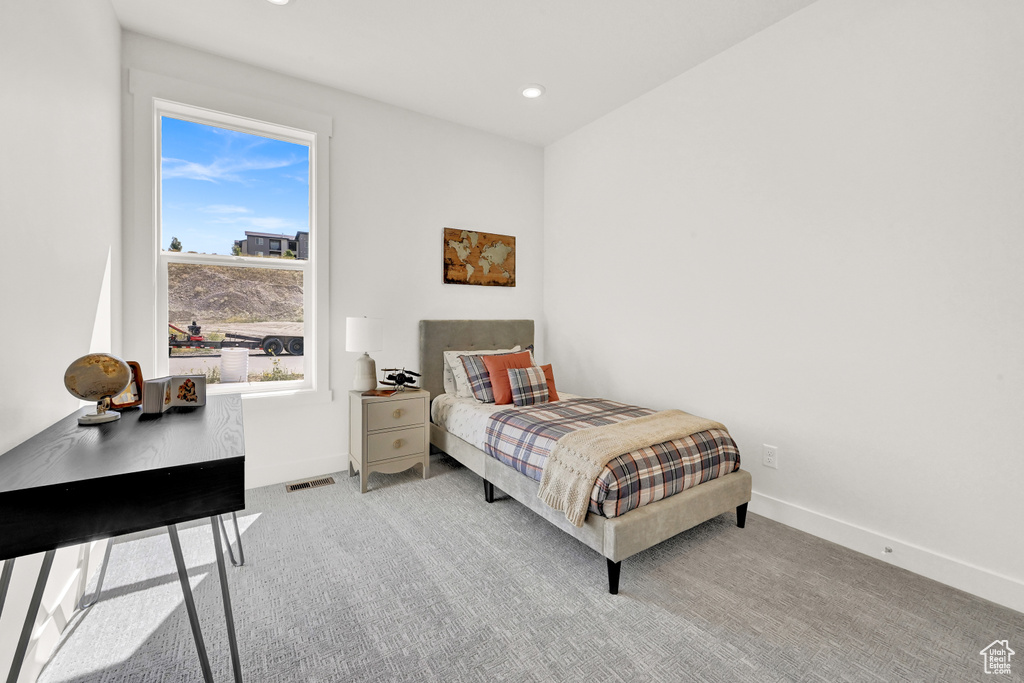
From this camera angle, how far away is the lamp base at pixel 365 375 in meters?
3.20

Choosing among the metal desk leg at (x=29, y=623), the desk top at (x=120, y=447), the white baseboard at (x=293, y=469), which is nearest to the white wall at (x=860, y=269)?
the white baseboard at (x=293, y=469)

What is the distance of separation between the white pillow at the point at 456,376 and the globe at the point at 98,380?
2.19 meters

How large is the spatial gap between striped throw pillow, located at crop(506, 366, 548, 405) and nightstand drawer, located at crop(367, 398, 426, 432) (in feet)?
2.19

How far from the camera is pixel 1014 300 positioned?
1.87 meters

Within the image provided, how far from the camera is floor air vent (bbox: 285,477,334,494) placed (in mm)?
3076

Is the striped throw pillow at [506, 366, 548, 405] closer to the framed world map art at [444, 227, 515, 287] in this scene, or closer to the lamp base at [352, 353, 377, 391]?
the lamp base at [352, 353, 377, 391]

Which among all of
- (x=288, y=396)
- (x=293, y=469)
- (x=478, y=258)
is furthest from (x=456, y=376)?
(x=293, y=469)

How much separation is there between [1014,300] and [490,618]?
2.51m

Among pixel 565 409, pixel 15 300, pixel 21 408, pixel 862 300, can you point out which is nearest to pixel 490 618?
pixel 565 409

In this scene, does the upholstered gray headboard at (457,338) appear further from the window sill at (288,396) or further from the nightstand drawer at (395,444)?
the window sill at (288,396)

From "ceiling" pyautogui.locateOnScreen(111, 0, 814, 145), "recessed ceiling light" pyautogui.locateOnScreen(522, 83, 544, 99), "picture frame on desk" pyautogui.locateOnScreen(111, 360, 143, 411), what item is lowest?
"picture frame on desk" pyautogui.locateOnScreen(111, 360, 143, 411)

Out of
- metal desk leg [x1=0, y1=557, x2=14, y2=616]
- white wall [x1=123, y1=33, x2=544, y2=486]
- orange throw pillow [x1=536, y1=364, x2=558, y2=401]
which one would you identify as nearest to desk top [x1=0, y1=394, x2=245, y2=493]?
metal desk leg [x1=0, y1=557, x2=14, y2=616]

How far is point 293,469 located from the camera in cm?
322

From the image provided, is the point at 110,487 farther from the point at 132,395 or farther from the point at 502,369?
the point at 502,369
